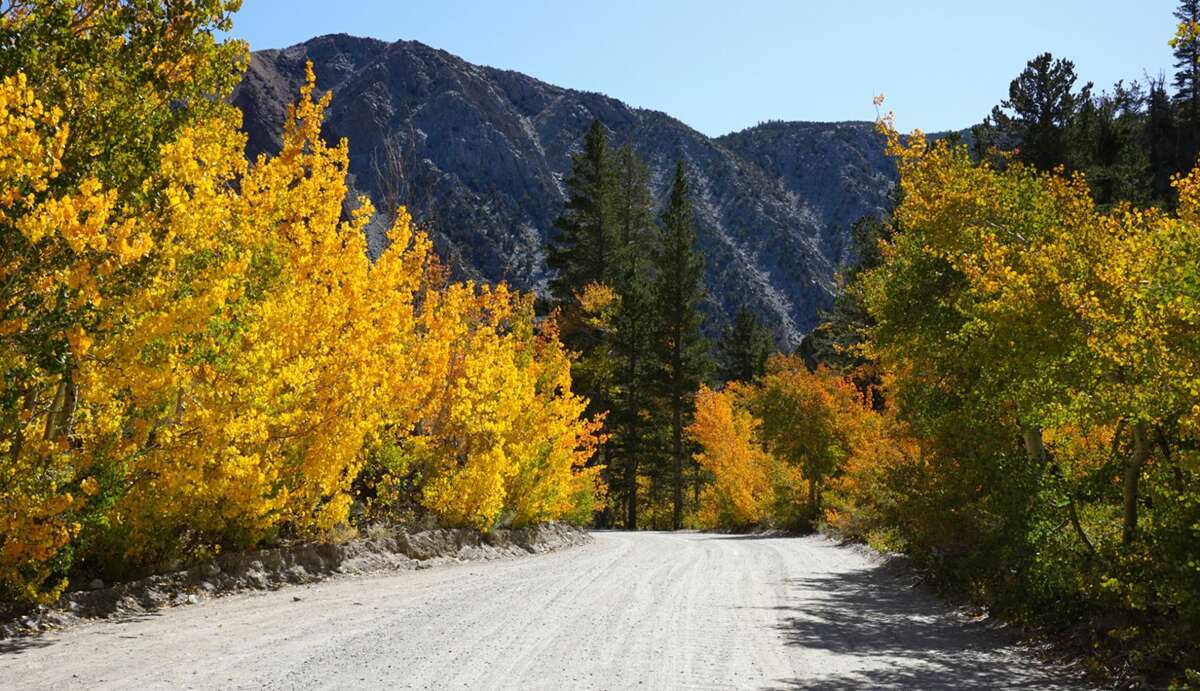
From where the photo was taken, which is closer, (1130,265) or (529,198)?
(1130,265)

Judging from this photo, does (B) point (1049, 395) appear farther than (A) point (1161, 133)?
No

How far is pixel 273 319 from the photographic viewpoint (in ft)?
31.8

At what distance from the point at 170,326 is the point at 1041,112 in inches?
1483

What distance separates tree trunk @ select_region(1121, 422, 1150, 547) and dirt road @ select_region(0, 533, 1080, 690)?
167cm

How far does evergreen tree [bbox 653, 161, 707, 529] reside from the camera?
143 feet

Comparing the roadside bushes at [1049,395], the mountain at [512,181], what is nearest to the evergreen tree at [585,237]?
the roadside bushes at [1049,395]

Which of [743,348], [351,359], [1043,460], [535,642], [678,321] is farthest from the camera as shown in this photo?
[743,348]

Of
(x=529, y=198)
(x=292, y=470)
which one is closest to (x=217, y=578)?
(x=292, y=470)

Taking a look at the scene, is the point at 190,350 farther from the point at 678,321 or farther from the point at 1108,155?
the point at 1108,155

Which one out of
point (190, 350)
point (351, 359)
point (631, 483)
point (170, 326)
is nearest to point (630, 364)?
point (631, 483)

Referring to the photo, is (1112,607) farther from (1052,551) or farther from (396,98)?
(396,98)

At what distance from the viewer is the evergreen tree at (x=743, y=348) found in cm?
6222

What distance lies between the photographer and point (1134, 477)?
7930 millimetres

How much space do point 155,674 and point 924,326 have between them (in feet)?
34.8
